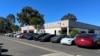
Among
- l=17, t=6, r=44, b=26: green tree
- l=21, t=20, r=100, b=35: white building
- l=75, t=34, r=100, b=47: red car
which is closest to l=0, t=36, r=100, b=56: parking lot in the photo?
l=75, t=34, r=100, b=47: red car

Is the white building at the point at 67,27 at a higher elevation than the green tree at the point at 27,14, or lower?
lower

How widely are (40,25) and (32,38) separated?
1547 centimetres

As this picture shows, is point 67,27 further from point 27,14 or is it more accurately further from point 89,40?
point 27,14

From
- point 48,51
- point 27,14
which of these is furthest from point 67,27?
point 27,14

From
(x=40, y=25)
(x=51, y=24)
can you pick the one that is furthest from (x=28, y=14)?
(x=51, y=24)

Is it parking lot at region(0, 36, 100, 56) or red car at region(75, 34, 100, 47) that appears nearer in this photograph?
parking lot at region(0, 36, 100, 56)

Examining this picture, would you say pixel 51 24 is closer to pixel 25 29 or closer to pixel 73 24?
pixel 73 24

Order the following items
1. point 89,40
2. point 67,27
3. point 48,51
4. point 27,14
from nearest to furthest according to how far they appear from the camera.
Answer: point 48,51 → point 89,40 → point 67,27 → point 27,14

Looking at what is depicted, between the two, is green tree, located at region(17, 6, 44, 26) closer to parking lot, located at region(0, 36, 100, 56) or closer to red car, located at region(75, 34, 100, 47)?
parking lot, located at region(0, 36, 100, 56)

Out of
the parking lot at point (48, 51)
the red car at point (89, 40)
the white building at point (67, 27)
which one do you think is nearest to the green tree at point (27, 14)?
the white building at point (67, 27)

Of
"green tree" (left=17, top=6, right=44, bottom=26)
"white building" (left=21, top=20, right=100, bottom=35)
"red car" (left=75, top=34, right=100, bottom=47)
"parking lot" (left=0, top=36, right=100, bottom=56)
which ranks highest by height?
"green tree" (left=17, top=6, right=44, bottom=26)

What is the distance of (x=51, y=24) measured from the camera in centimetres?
4494

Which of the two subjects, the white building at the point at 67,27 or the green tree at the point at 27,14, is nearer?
the white building at the point at 67,27

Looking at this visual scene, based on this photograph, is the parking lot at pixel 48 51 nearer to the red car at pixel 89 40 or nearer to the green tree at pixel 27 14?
the red car at pixel 89 40
